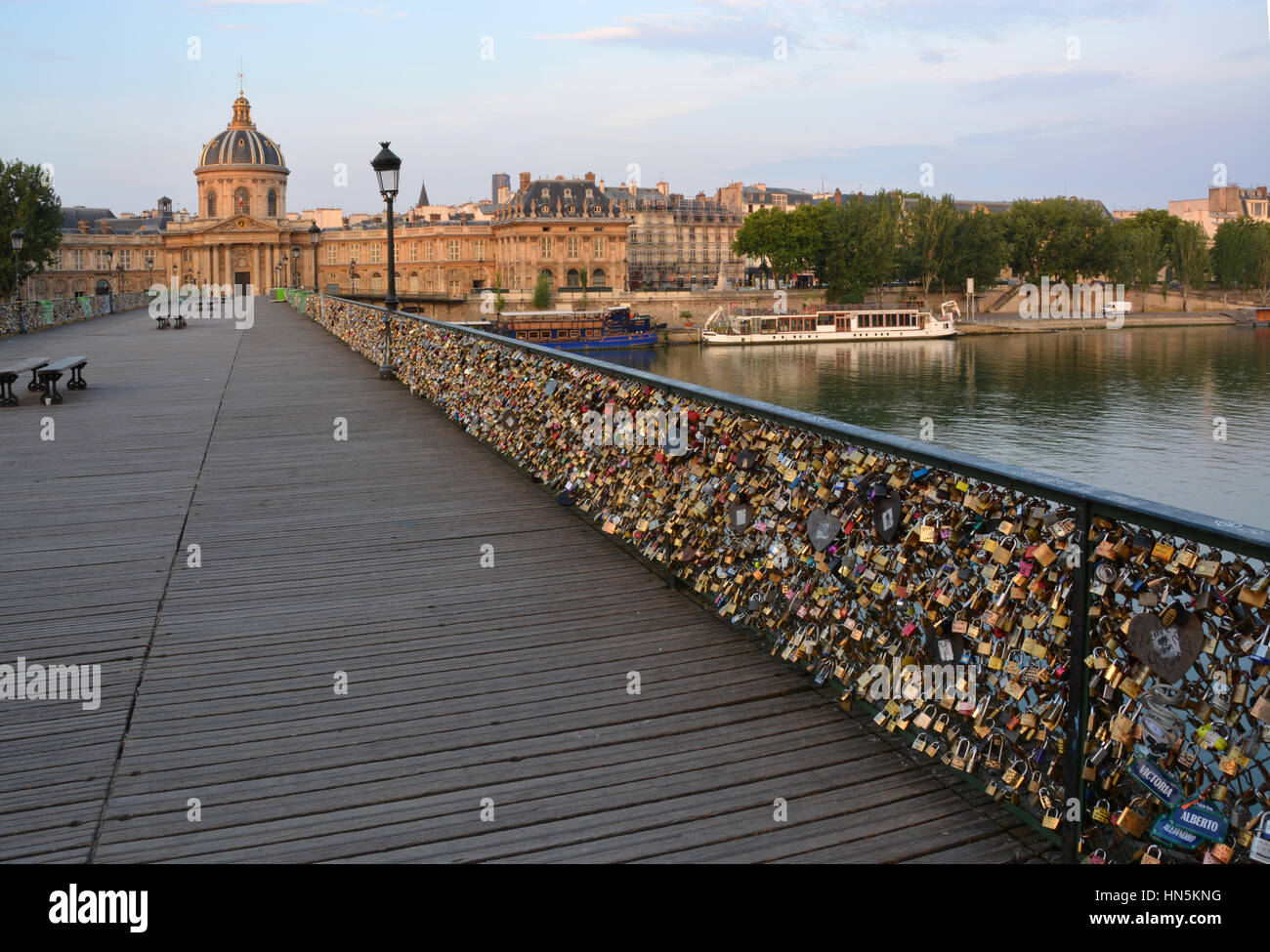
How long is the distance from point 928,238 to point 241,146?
252 ft

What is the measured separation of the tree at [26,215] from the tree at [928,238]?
66821mm

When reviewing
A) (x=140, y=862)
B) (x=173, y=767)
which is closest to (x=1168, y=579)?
(x=140, y=862)

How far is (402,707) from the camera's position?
4.57 metres

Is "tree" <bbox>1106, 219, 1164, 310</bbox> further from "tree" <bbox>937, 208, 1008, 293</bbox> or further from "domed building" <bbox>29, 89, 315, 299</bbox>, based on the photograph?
"domed building" <bbox>29, 89, 315, 299</bbox>

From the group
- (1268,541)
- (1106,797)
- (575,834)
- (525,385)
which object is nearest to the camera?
(1268,541)

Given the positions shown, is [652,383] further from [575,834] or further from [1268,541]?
[1268,541]

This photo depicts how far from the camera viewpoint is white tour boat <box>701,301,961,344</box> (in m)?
85.6

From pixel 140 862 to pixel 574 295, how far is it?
369ft

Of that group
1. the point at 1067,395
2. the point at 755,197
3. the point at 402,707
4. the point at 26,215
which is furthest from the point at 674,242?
the point at 402,707

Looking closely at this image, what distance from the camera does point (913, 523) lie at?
4.14m

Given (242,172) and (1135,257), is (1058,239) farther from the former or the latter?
(242,172)

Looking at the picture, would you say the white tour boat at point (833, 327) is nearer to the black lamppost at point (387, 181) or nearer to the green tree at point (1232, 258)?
the green tree at point (1232, 258)

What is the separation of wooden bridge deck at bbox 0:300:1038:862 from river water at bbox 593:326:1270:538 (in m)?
22.1
